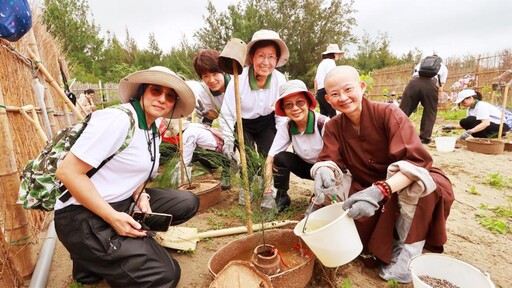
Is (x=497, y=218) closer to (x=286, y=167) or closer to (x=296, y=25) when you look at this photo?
(x=286, y=167)

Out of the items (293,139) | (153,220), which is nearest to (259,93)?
(293,139)

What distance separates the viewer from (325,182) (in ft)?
6.33

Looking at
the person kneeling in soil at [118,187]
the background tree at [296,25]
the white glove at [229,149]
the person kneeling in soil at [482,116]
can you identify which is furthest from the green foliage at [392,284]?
the background tree at [296,25]

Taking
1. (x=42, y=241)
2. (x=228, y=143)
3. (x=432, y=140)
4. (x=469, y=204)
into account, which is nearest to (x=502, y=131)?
(x=432, y=140)

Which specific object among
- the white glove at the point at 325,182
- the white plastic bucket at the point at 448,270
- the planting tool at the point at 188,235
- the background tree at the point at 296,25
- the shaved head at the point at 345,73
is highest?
the background tree at the point at 296,25

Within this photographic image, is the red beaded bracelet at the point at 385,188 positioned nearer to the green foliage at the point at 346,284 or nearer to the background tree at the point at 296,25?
the green foliage at the point at 346,284

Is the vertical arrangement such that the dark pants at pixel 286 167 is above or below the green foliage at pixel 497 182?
above

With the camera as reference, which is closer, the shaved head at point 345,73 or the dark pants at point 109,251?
the dark pants at point 109,251

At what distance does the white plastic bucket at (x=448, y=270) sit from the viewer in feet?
5.00

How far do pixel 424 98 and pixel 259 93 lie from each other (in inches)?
166

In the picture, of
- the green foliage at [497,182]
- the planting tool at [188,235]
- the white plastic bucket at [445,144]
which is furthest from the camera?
the white plastic bucket at [445,144]

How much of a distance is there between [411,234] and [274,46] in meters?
1.94

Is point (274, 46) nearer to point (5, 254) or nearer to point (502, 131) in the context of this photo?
point (5, 254)

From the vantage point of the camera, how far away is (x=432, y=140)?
245 inches
